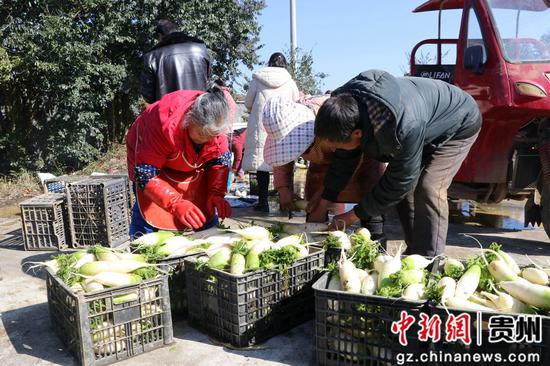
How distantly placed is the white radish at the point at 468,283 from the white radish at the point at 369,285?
0.38 m

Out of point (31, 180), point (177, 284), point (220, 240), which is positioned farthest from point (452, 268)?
point (31, 180)

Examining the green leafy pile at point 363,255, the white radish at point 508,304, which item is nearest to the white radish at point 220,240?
the green leafy pile at point 363,255

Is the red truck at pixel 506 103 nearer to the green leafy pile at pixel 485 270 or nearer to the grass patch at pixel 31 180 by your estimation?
the green leafy pile at pixel 485 270

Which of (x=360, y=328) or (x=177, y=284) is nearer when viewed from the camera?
(x=360, y=328)

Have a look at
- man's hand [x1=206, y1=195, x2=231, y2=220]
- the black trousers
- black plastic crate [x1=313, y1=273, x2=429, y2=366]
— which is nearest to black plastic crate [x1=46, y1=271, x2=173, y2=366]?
black plastic crate [x1=313, y1=273, x2=429, y2=366]

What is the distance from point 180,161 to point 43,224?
2.53m

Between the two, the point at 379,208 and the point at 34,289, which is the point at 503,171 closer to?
the point at 379,208

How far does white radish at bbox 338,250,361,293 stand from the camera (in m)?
2.30

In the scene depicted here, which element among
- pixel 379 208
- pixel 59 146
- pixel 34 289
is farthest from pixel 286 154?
pixel 59 146

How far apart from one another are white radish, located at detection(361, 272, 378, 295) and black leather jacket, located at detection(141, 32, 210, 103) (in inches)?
134

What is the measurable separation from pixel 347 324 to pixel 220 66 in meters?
10.3

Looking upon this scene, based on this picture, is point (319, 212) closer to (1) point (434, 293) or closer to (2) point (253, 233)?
(2) point (253, 233)

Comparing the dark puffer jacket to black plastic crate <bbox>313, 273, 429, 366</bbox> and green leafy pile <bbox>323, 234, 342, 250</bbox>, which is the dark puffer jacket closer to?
green leafy pile <bbox>323, 234, 342, 250</bbox>

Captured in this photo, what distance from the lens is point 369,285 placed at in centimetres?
231
